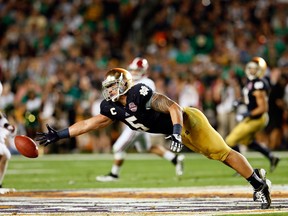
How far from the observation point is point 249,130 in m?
11.8

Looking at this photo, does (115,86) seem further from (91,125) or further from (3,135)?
(3,135)

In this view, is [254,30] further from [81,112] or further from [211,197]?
[211,197]

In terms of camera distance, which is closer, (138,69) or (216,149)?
(216,149)

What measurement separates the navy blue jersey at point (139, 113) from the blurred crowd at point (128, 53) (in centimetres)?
900

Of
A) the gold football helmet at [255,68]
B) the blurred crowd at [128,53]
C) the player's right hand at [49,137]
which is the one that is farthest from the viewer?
the blurred crowd at [128,53]

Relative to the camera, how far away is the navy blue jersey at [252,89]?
11703 mm

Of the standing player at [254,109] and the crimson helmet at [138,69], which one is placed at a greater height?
the crimson helmet at [138,69]

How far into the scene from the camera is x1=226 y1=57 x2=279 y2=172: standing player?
11.7 meters

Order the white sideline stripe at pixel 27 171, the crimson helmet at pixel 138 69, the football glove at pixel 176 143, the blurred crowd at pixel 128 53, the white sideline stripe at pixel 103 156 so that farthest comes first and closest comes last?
the blurred crowd at pixel 128 53
the white sideline stripe at pixel 103 156
the white sideline stripe at pixel 27 171
the crimson helmet at pixel 138 69
the football glove at pixel 176 143

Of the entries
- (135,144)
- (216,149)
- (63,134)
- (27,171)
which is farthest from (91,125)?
(27,171)

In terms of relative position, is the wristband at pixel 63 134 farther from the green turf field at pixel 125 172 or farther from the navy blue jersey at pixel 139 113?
the green turf field at pixel 125 172

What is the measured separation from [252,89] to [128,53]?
23.5ft

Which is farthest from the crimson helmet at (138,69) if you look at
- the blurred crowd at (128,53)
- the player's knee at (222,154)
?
the blurred crowd at (128,53)

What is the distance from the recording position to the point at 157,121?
716 centimetres
